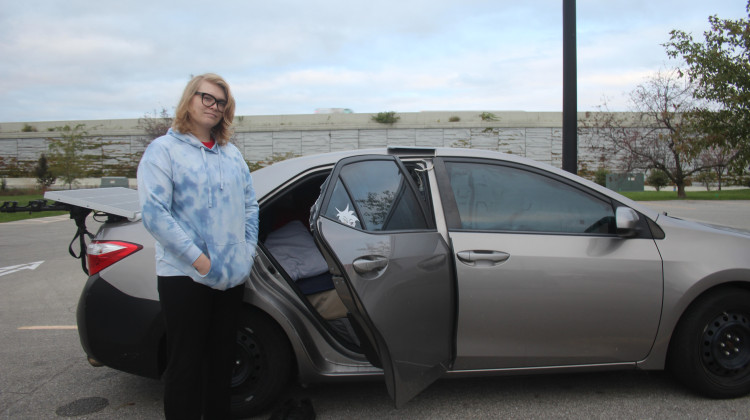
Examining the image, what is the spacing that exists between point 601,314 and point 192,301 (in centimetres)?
218

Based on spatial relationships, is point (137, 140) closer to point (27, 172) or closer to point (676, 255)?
point (27, 172)

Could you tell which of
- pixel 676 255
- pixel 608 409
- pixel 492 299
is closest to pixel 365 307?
pixel 492 299

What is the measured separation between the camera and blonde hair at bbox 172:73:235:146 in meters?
2.30

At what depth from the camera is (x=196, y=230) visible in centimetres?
227

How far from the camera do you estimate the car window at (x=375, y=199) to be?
2.70 metres

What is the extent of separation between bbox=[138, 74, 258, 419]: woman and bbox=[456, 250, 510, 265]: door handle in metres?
1.13

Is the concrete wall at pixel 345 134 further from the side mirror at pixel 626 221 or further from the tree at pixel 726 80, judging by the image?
the side mirror at pixel 626 221

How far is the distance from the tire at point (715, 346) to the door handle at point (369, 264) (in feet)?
6.03

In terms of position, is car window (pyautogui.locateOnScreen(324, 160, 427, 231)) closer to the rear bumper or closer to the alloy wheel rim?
the rear bumper

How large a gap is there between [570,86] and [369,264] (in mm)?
3486

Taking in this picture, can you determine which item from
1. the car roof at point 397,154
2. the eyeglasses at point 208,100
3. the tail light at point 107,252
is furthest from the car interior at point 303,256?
the eyeglasses at point 208,100

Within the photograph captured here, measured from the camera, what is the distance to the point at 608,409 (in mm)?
2957

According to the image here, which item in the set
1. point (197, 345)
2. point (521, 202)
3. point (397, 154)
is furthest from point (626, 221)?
point (197, 345)

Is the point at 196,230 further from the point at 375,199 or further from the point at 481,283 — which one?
the point at 481,283
